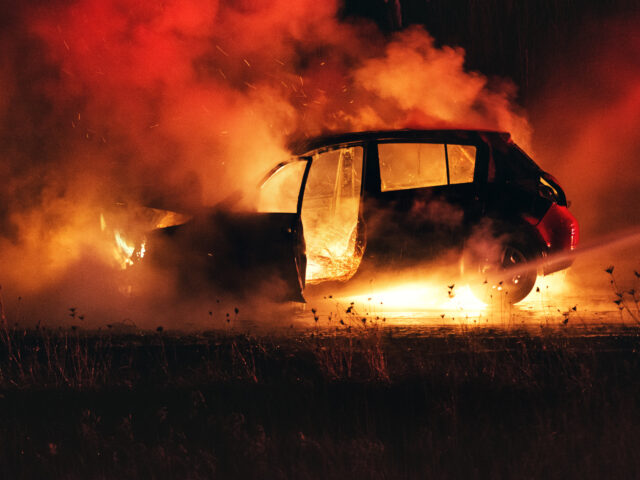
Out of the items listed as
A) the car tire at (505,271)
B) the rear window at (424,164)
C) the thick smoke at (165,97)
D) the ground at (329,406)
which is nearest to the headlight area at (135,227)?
the ground at (329,406)

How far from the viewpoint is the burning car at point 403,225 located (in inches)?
295

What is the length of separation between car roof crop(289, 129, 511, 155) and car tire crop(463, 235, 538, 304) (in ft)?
3.65

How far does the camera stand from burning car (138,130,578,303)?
24.6 feet

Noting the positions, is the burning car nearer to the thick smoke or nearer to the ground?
the ground

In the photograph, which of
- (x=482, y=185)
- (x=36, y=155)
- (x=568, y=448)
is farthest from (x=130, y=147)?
(x=568, y=448)

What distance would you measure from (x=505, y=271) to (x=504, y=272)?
15 millimetres

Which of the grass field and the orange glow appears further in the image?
the orange glow

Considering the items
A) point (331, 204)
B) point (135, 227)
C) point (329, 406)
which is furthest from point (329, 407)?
point (331, 204)

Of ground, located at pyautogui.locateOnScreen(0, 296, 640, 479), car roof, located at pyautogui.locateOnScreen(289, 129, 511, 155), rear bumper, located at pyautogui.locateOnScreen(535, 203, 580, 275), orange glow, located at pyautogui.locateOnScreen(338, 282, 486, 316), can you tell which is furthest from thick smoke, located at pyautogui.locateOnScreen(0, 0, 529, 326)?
Result: ground, located at pyautogui.locateOnScreen(0, 296, 640, 479)

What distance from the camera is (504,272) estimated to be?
26.6ft

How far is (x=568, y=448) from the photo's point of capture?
412cm

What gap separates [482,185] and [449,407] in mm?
3740

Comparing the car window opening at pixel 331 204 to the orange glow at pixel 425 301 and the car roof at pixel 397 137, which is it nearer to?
the car roof at pixel 397 137

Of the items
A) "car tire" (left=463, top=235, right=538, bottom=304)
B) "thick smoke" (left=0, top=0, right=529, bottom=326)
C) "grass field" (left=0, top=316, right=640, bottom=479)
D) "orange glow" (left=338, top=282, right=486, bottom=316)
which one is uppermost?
"thick smoke" (left=0, top=0, right=529, bottom=326)
